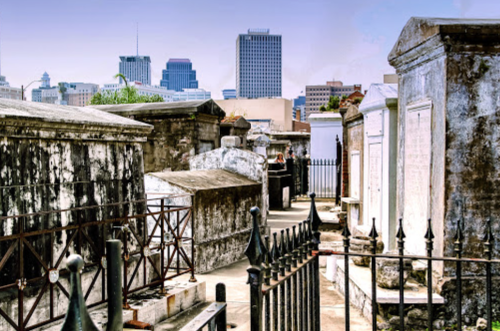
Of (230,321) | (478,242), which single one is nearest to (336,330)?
(230,321)

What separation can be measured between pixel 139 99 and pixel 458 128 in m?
26.4

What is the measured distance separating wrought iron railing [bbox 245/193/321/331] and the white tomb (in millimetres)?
3564

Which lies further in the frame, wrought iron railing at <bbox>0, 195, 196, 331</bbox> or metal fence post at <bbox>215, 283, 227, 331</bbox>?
wrought iron railing at <bbox>0, 195, 196, 331</bbox>

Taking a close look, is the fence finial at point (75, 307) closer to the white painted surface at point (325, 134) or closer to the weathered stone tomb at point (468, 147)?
the weathered stone tomb at point (468, 147)

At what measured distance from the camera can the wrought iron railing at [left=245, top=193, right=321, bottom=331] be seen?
238 cm

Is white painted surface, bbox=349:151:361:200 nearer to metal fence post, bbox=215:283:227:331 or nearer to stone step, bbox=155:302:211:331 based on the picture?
stone step, bbox=155:302:211:331

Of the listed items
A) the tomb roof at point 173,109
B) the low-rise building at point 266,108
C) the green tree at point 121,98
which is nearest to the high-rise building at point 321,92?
the low-rise building at point 266,108

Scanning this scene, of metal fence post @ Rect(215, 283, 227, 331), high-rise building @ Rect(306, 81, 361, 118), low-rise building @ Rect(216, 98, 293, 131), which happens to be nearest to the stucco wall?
metal fence post @ Rect(215, 283, 227, 331)

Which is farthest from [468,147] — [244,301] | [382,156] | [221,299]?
[221,299]

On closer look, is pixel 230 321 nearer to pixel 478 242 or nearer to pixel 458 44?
pixel 478 242

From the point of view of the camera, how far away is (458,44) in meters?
5.10

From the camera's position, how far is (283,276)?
107 inches

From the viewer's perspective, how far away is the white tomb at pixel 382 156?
6.98 m

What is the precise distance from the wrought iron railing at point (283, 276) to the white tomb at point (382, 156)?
3.56 metres
